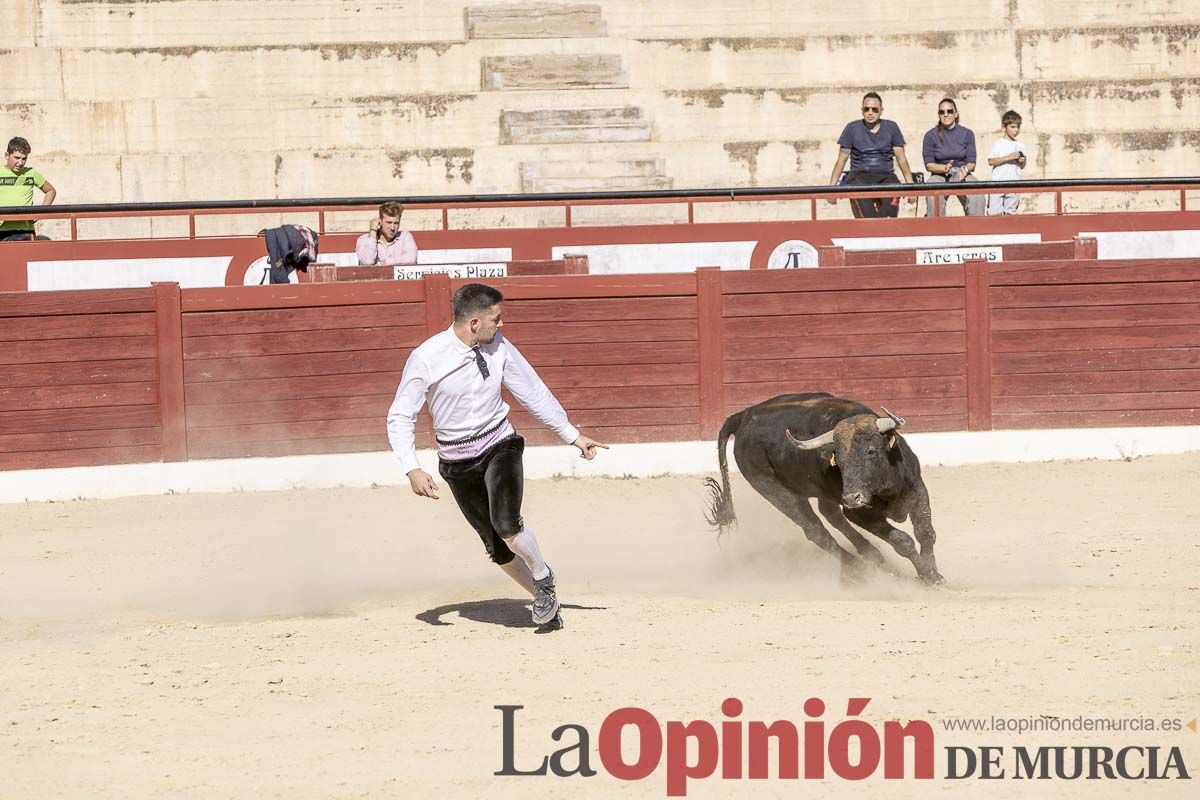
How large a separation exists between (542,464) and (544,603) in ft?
16.2

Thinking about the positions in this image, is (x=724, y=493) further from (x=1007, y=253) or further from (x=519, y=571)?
(x=1007, y=253)

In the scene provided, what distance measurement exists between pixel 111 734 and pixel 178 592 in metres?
2.78

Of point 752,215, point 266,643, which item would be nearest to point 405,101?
point 752,215

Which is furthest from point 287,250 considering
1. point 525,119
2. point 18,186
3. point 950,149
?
point 950,149

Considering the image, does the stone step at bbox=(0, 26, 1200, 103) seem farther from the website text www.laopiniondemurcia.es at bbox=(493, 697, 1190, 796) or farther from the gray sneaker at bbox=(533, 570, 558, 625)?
the website text www.laopiniondemurcia.es at bbox=(493, 697, 1190, 796)

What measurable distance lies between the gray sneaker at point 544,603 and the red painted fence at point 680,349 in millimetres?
5063

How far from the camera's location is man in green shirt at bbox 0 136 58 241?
12992 millimetres

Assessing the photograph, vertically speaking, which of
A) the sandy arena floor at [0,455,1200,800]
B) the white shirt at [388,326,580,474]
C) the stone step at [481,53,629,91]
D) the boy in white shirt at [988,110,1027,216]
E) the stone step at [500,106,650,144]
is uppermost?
the stone step at [481,53,629,91]

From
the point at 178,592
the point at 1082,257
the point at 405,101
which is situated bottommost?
the point at 178,592

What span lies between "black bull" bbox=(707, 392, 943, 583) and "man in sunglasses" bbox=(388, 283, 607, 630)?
120 centimetres

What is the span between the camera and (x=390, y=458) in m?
11.8

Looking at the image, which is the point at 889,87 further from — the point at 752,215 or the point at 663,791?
the point at 663,791

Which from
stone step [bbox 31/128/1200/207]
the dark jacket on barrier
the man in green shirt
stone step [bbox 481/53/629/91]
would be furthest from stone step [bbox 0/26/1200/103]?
the dark jacket on barrier

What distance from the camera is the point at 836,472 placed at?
755cm
